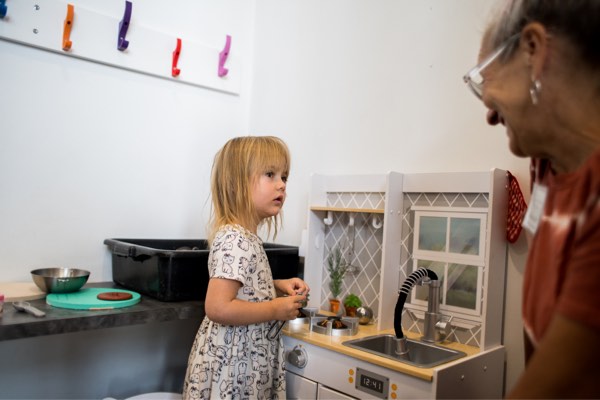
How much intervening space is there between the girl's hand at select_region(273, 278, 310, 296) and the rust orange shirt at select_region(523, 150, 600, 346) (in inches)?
33.1

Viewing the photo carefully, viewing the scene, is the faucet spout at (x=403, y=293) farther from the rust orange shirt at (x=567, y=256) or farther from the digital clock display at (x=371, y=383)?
the rust orange shirt at (x=567, y=256)

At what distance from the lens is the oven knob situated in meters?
1.33

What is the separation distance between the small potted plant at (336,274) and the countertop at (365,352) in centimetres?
16

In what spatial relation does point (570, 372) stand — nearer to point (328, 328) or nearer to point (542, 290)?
point (542, 290)

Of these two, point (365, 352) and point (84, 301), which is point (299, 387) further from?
point (84, 301)

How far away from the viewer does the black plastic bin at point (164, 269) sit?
1.40m

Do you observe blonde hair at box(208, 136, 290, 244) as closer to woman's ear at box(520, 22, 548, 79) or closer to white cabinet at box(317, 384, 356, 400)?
white cabinet at box(317, 384, 356, 400)

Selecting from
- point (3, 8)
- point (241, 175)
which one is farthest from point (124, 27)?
point (241, 175)

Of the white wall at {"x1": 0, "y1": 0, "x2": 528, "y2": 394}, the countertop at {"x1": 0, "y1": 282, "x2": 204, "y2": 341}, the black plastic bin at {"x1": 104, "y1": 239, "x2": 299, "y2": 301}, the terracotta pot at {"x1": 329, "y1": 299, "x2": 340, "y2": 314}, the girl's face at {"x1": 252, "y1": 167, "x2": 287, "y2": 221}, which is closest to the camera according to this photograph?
the countertop at {"x1": 0, "y1": 282, "x2": 204, "y2": 341}

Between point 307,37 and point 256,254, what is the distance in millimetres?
1113

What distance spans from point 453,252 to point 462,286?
0.34 ft

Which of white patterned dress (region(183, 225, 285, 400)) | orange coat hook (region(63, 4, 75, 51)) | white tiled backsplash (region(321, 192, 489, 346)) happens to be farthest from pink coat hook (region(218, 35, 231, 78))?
white patterned dress (region(183, 225, 285, 400))

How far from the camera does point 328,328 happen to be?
1.38 m

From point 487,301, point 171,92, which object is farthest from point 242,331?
point 171,92
